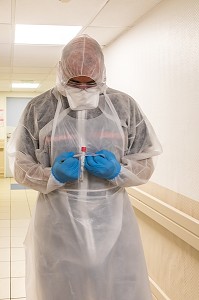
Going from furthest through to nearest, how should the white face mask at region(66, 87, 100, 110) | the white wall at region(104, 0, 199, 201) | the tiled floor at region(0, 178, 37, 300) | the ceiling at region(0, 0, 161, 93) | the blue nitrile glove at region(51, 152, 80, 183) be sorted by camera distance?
the tiled floor at region(0, 178, 37, 300) → the ceiling at region(0, 0, 161, 93) → the white wall at region(104, 0, 199, 201) → the white face mask at region(66, 87, 100, 110) → the blue nitrile glove at region(51, 152, 80, 183)

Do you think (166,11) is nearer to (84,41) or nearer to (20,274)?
(84,41)

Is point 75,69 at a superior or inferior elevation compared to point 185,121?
superior

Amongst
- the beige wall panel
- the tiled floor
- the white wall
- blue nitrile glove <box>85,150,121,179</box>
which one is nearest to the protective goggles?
blue nitrile glove <box>85,150,121,179</box>

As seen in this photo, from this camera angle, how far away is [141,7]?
2.51m

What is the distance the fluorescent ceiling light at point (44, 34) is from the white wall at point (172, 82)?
635mm

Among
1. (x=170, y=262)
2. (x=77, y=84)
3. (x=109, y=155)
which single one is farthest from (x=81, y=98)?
(x=170, y=262)

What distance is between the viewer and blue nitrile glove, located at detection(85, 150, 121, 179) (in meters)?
1.44

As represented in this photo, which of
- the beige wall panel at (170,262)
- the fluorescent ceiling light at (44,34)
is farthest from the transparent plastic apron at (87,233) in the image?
the fluorescent ceiling light at (44,34)

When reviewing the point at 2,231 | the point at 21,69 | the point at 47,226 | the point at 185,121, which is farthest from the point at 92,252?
the point at 21,69

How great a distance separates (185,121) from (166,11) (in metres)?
0.78

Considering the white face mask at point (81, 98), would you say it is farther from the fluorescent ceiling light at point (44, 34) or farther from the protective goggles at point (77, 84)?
the fluorescent ceiling light at point (44, 34)

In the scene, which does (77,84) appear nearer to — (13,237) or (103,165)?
(103,165)

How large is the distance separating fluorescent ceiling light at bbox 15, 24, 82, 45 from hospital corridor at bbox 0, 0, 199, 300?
0.02 meters

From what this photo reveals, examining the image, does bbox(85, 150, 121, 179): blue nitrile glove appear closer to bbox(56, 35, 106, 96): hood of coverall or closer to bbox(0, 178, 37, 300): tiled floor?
bbox(56, 35, 106, 96): hood of coverall
